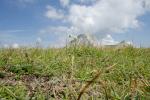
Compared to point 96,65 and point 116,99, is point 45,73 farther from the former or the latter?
point 116,99

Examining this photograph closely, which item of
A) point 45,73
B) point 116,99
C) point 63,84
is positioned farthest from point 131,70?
point 116,99

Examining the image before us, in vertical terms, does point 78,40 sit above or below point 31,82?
above

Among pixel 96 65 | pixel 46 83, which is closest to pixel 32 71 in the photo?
pixel 46 83

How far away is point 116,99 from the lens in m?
2.80

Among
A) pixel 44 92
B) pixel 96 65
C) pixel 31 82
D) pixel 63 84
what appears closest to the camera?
pixel 44 92

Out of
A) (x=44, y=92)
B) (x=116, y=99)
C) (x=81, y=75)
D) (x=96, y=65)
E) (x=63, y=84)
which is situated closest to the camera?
(x=116, y=99)

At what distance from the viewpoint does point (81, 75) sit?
491cm

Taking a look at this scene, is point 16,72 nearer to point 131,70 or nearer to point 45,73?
point 45,73

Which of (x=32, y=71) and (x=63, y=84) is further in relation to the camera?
(x=32, y=71)

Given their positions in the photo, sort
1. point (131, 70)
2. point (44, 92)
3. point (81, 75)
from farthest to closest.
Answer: point (131, 70) → point (81, 75) → point (44, 92)

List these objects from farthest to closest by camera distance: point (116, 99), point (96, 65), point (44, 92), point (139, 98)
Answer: point (96, 65)
point (44, 92)
point (116, 99)
point (139, 98)

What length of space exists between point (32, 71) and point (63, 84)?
122cm

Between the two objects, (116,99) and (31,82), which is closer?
(116,99)

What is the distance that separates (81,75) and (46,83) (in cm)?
86
